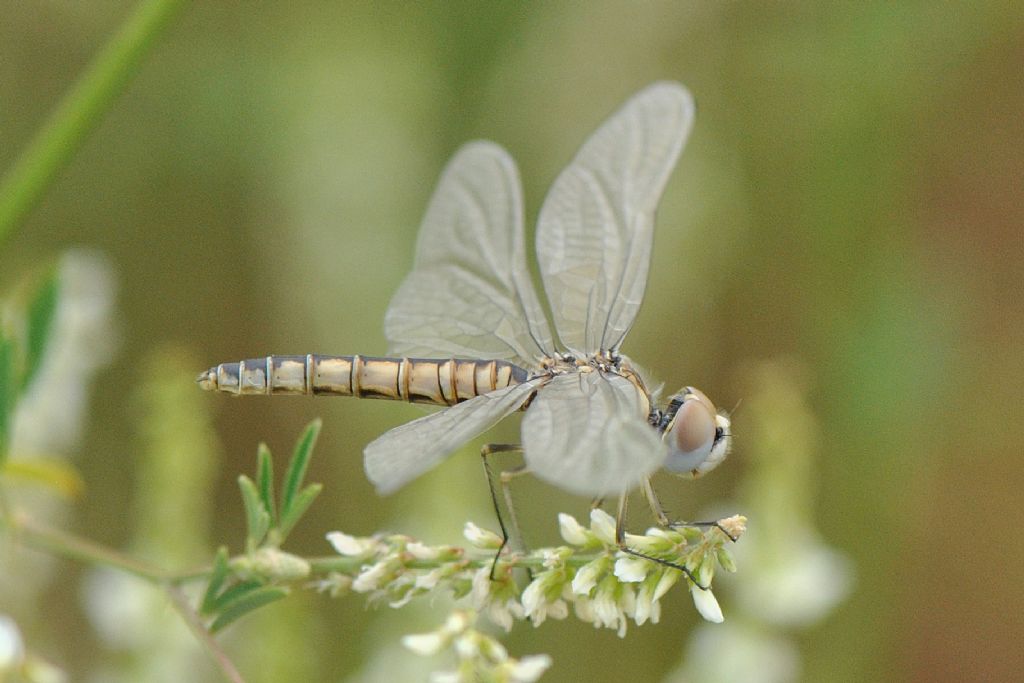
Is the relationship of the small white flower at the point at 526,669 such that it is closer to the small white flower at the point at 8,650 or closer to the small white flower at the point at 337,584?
the small white flower at the point at 337,584

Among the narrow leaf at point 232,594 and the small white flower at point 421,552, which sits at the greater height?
the small white flower at point 421,552

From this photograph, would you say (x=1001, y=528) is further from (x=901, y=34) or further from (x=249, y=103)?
(x=249, y=103)

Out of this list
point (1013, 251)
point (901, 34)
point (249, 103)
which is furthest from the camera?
point (1013, 251)

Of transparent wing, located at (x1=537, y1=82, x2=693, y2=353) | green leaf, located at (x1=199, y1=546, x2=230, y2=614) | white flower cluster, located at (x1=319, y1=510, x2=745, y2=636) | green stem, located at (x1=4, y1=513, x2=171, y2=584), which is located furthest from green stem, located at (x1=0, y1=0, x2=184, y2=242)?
white flower cluster, located at (x1=319, y1=510, x2=745, y2=636)

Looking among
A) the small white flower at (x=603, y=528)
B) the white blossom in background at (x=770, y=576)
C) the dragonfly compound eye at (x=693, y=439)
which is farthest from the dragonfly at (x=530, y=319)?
the white blossom in background at (x=770, y=576)

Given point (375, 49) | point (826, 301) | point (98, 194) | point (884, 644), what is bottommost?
point (884, 644)

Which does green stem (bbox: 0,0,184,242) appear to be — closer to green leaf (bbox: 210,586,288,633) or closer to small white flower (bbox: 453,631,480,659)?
green leaf (bbox: 210,586,288,633)

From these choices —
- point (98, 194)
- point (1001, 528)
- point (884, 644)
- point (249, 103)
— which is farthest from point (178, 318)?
point (1001, 528)
